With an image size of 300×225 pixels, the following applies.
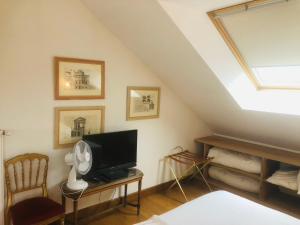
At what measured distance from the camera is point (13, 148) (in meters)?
2.30

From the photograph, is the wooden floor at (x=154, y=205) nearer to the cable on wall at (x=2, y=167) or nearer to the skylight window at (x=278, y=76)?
the cable on wall at (x=2, y=167)

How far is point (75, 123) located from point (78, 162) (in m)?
0.45

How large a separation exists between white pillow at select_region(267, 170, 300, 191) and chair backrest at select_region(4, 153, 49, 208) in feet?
8.73

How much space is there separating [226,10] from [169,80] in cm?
128

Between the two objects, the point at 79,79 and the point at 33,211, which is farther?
the point at 79,79

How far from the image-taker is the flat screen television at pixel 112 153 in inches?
104

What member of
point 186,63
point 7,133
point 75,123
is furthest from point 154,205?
point 7,133

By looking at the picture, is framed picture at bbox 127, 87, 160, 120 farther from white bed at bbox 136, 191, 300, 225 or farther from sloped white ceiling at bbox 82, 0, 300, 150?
white bed at bbox 136, 191, 300, 225

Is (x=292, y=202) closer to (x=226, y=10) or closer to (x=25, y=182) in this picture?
(x=226, y=10)

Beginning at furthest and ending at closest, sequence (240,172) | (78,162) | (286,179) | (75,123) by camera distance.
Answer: (240,172) → (286,179) → (75,123) → (78,162)

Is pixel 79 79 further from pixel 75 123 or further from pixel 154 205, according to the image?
pixel 154 205

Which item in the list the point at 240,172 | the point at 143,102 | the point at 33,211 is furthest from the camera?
the point at 240,172

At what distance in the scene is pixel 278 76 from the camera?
298cm

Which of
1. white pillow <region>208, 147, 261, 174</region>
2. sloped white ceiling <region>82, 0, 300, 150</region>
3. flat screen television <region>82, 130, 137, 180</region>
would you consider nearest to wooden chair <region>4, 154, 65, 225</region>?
flat screen television <region>82, 130, 137, 180</region>
